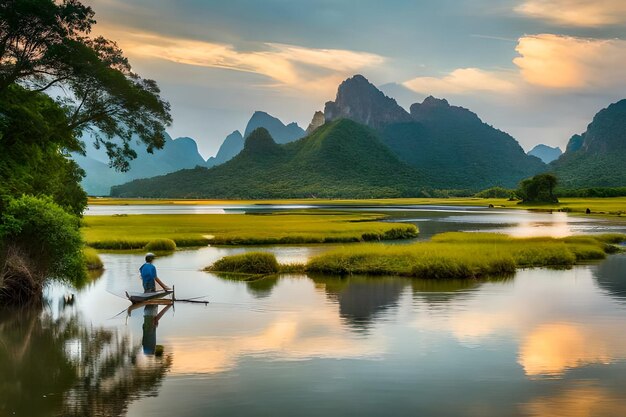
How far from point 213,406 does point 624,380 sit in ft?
33.9

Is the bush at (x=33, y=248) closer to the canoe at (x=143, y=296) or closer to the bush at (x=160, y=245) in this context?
the canoe at (x=143, y=296)

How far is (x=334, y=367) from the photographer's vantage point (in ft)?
54.4

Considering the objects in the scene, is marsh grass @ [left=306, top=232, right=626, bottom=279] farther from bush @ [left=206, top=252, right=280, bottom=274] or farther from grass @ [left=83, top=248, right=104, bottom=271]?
grass @ [left=83, top=248, right=104, bottom=271]

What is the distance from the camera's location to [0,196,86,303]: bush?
25156mm

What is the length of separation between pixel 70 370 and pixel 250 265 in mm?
21125

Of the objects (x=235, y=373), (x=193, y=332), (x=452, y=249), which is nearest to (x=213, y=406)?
(x=235, y=373)

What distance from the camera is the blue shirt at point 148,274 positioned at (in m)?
25.1

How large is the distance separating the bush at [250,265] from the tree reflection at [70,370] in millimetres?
15010

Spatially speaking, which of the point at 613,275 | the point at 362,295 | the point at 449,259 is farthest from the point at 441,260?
the point at 613,275

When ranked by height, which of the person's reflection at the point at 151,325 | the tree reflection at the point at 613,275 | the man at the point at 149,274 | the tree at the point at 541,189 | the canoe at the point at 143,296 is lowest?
the person's reflection at the point at 151,325

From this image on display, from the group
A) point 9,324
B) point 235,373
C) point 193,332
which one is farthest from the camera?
point 9,324

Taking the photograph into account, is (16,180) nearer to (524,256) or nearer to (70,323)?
(70,323)

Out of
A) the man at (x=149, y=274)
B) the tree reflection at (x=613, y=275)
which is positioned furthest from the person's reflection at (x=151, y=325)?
the tree reflection at (x=613, y=275)

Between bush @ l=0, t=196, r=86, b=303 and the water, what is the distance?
161cm
